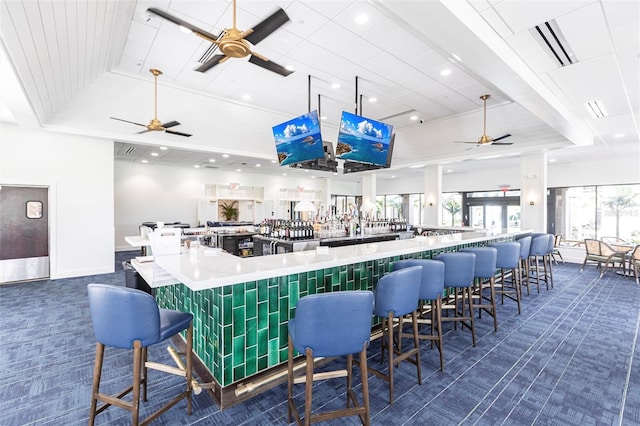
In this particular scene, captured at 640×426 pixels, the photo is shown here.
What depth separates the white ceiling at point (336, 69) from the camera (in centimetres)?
298

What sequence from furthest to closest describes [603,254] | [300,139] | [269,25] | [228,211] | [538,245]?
[228,211] → [603,254] → [538,245] → [300,139] → [269,25]

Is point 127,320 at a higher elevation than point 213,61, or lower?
lower

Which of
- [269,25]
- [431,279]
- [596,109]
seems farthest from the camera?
[596,109]

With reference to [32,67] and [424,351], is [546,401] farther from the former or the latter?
[32,67]

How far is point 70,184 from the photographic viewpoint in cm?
636

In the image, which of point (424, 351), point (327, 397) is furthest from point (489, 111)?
point (327, 397)

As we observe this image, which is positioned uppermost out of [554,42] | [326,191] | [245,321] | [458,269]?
[554,42]

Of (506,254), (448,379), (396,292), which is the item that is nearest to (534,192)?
(506,254)

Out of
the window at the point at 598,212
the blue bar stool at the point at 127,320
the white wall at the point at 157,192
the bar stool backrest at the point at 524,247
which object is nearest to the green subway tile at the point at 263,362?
the blue bar stool at the point at 127,320

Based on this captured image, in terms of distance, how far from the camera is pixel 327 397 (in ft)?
7.82

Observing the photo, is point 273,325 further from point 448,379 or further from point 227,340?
point 448,379

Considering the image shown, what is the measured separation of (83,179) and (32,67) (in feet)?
11.7

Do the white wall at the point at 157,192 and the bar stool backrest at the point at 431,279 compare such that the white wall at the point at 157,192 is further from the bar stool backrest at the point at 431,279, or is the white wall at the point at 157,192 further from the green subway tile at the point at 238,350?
the bar stool backrest at the point at 431,279

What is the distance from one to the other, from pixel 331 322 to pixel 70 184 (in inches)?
286
